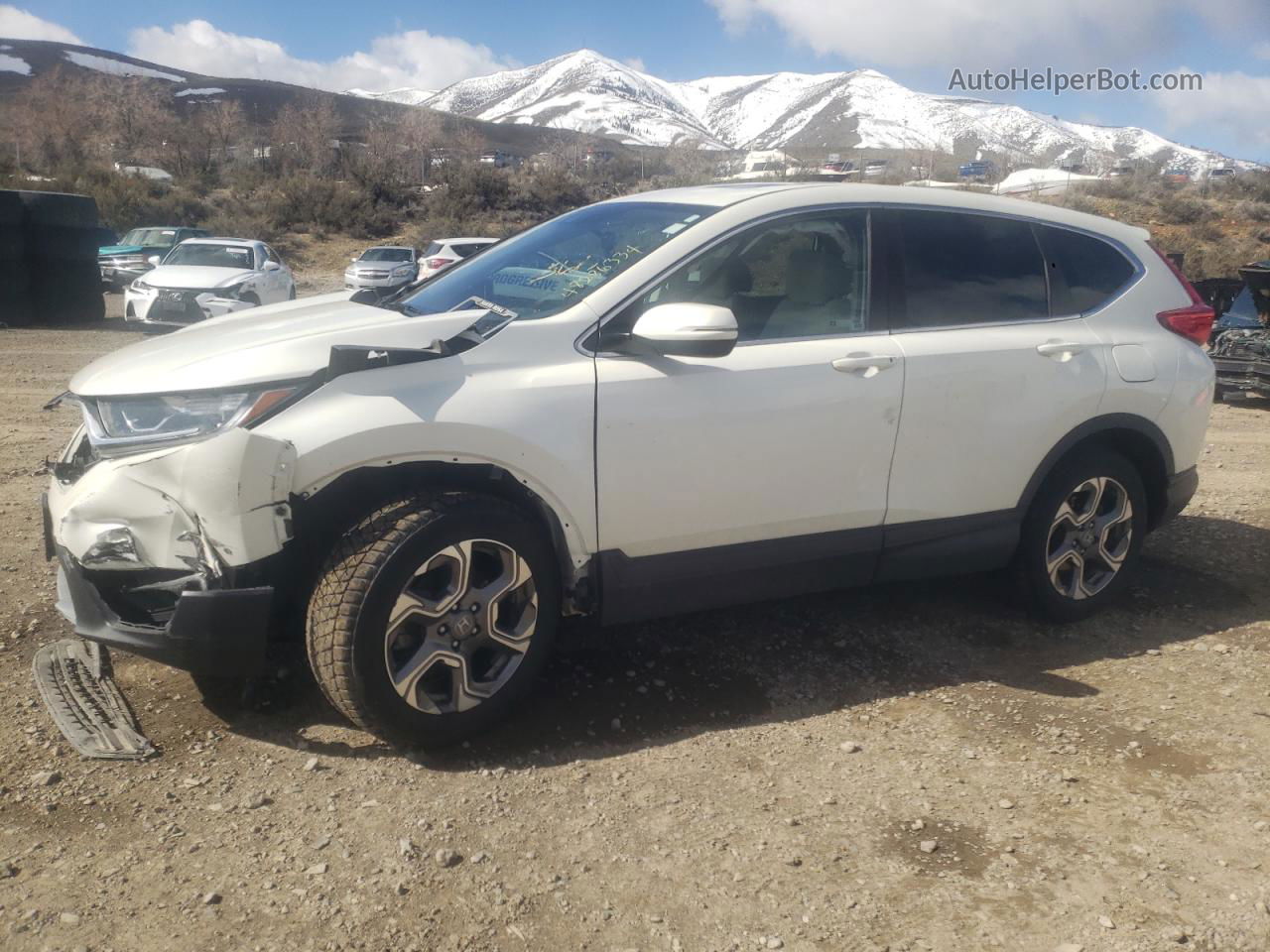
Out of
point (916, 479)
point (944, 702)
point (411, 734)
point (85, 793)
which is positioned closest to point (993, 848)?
point (944, 702)

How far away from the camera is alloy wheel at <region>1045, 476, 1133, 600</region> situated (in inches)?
177

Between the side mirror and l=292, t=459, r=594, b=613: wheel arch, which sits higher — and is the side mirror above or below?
above

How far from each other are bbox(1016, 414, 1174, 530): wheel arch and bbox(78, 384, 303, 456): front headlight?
9.72 feet

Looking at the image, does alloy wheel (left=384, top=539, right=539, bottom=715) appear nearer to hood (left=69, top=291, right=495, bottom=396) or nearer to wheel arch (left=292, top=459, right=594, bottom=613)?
wheel arch (left=292, top=459, right=594, bottom=613)

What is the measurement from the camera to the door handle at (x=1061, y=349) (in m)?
4.27

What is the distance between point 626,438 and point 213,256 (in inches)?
570

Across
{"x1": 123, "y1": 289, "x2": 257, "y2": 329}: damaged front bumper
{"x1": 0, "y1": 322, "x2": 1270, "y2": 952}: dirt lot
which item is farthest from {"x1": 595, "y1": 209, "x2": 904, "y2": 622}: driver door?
{"x1": 123, "y1": 289, "x2": 257, "y2": 329}: damaged front bumper

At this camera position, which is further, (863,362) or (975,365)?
(975,365)

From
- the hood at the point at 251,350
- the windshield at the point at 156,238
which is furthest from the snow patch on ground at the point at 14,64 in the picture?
the hood at the point at 251,350

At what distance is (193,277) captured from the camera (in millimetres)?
14930

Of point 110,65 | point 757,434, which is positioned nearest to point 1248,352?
point 757,434

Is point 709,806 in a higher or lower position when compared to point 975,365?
lower

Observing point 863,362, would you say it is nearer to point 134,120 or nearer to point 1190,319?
point 1190,319

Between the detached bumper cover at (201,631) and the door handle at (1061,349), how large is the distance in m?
3.09
